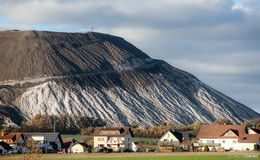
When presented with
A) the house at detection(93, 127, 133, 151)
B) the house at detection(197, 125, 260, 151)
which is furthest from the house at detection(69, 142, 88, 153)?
the house at detection(197, 125, 260, 151)

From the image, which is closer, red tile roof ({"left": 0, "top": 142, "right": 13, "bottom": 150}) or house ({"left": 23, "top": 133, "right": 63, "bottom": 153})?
red tile roof ({"left": 0, "top": 142, "right": 13, "bottom": 150})

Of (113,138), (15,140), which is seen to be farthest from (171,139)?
(15,140)

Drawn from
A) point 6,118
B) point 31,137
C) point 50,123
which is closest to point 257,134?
point 31,137

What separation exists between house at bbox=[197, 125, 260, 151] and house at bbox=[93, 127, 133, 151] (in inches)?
638

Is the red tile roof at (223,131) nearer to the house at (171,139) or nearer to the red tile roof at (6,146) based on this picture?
the house at (171,139)

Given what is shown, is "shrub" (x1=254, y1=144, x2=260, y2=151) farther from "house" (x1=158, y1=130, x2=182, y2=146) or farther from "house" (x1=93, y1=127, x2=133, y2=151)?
"house" (x1=93, y1=127, x2=133, y2=151)

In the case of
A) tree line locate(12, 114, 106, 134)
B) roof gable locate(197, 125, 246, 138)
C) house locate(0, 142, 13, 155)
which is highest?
tree line locate(12, 114, 106, 134)

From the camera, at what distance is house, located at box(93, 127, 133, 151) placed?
409ft

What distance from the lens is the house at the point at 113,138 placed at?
12466cm

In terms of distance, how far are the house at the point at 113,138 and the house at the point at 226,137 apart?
53.1ft

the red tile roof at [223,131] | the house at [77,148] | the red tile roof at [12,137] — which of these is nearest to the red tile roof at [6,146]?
the red tile roof at [12,137]

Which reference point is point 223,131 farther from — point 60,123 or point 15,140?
point 60,123

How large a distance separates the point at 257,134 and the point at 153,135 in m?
54.7

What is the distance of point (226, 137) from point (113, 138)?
25.3m
